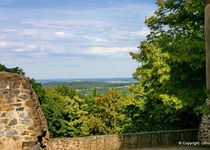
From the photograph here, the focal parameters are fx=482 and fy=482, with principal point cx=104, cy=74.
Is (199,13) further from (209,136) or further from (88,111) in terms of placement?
(88,111)

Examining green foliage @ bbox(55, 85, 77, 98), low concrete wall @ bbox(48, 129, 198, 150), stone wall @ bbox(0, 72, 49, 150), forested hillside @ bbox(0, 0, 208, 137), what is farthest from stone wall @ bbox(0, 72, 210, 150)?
green foliage @ bbox(55, 85, 77, 98)

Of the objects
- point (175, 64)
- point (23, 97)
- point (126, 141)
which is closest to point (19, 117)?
point (23, 97)

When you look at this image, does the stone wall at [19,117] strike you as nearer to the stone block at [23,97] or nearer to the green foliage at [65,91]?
the stone block at [23,97]

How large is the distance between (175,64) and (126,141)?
546cm

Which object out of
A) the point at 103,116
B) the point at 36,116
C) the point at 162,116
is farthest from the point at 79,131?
the point at 36,116

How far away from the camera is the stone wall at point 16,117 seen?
10.5 m

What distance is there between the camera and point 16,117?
10.5m

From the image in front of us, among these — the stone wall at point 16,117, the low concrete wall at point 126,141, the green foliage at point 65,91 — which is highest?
the stone wall at point 16,117

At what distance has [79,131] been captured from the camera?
55.5 m

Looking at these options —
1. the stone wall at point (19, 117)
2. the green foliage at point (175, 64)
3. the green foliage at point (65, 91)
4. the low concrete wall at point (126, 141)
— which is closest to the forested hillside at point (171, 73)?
the green foliage at point (175, 64)

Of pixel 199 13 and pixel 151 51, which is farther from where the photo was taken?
pixel 151 51

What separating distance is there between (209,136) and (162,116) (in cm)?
395

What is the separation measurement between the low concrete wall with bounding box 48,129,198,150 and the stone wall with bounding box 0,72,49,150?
937 centimetres

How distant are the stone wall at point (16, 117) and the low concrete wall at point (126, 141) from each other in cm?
937
